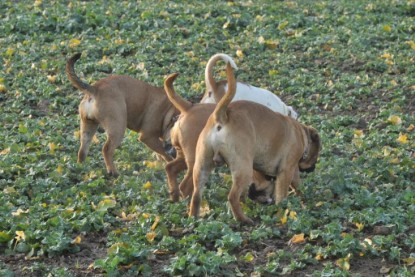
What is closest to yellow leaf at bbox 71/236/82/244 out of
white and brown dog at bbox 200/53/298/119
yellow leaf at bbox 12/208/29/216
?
yellow leaf at bbox 12/208/29/216

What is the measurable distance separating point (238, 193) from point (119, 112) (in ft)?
8.63

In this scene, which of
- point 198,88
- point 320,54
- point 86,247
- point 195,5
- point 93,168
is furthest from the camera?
point 195,5

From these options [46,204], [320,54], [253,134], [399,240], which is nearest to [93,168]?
[46,204]

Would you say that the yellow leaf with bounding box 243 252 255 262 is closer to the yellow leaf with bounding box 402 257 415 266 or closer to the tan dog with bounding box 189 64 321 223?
the tan dog with bounding box 189 64 321 223

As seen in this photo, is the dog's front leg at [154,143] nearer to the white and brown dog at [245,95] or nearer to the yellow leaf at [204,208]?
the white and brown dog at [245,95]

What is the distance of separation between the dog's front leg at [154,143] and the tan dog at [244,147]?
2.07 metres

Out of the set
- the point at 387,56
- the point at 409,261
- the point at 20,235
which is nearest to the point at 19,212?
the point at 20,235

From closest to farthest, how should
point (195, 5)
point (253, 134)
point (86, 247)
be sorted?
1. point (86, 247)
2. point (253, 134)
3. point (195, 5)

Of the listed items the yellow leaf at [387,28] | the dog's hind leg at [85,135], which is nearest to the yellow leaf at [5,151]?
the dog's hind leg at [85,135]

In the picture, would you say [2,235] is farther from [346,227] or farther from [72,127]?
[72,127]

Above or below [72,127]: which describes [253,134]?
above

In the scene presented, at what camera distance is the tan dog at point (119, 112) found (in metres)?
10.9

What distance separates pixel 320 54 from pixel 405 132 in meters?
3.92

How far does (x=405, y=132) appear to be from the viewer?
1230 cm
